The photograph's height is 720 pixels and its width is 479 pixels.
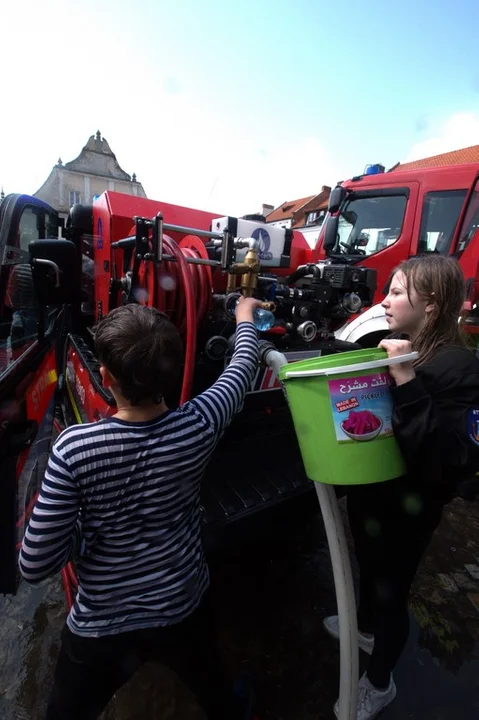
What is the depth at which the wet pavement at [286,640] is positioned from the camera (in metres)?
1.83

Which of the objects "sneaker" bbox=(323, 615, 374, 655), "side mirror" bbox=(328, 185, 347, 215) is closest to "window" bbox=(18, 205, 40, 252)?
"sneaker" bbox=(323, 615, 374, 655)

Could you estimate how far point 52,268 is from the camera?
6.58 feet

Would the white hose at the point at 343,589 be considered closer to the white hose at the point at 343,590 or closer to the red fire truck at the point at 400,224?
the white hose at the point at 343,590

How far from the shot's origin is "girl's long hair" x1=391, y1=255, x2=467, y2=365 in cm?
134

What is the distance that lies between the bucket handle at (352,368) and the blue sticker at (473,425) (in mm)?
258

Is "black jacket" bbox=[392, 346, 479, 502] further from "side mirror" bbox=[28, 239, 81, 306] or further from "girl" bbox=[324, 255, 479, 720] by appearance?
"side mirror" bbox=[28, 239, 81, 306]

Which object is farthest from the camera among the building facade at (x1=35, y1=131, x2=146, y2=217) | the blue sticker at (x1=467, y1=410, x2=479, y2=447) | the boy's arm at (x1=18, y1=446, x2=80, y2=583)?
the building facade at (x1=35, y1=131, x2=146, y2=217)

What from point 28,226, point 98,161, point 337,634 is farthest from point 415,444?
point 98,161

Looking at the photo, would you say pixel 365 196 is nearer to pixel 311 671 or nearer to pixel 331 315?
pixel 331 315

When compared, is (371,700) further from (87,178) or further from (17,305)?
(87,178)

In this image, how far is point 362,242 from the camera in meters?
5.28

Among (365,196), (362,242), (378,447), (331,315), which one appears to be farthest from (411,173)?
(378,447)

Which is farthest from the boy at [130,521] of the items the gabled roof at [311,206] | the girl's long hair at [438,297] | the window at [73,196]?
the window at [73,196]

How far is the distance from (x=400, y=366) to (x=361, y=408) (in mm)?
193
